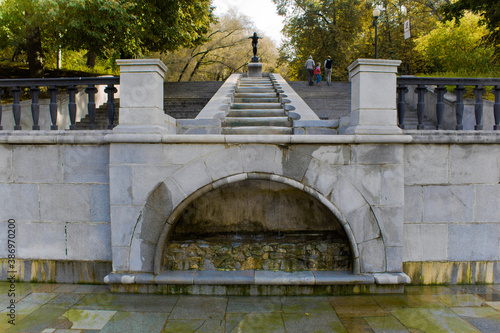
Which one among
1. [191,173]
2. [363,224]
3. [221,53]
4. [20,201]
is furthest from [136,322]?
[221,53]

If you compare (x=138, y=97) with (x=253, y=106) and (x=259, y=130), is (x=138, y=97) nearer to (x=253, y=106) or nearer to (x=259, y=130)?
(x=259, y=130)

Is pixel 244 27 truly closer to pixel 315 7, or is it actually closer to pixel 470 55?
pixel 315 7

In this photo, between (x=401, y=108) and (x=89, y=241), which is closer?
(x=89, y=241)

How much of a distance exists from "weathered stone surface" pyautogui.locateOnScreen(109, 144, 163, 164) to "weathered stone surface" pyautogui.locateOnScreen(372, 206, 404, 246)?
307 centimetres

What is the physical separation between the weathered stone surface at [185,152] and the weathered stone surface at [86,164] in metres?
0.95

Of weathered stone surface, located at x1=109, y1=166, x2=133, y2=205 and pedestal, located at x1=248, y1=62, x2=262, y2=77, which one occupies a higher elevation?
pedestal, located at x1=248, y1=62, x2=262, y2=77

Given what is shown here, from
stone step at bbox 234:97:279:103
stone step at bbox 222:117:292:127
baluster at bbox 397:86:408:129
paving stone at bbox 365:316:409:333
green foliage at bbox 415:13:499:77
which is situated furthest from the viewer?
green foliage at bbox 415:13:499:77

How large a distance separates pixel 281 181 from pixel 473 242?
2951 millimetres

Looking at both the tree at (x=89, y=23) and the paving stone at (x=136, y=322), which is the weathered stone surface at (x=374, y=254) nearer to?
the paving stone at (x=136, y=322)

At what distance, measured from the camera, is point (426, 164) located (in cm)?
478

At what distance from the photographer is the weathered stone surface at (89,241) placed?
488 cm

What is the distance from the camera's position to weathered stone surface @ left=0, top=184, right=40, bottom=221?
4906 mm

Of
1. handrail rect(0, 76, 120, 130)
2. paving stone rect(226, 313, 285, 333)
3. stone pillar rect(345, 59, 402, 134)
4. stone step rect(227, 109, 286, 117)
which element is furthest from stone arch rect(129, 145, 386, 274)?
stone step rect(227, 109, 286, 117)

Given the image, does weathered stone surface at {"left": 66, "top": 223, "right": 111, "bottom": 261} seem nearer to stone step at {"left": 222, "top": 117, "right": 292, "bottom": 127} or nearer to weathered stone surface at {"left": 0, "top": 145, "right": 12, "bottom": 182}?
weathered stone surface at {"left": 0, "top": 145, "right": 12, "bottom": 182}
